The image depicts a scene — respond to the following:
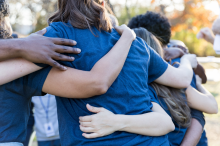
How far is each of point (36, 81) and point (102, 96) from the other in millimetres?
416

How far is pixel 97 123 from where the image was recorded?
136 cm

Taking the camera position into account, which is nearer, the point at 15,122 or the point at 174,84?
the point at 15,122

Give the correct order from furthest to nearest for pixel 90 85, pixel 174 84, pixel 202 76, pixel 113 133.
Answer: pixel 202 76, pixel 174 84, pixel 113 133, pixel 90 85

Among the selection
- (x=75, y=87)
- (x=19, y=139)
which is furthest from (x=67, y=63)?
(x=19, y=139)

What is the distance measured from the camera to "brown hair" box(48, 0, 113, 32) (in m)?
1.42

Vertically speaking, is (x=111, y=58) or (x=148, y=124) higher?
(x=111, y=58)

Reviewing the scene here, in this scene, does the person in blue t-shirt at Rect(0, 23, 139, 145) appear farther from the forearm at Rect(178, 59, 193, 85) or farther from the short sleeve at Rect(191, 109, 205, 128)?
the short sleeve at Rect(191, 109, 205, 128)

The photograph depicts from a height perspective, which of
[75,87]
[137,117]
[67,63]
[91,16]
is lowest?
[137,117]

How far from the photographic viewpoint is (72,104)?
4.67ft

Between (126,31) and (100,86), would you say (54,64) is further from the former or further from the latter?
(126,31)

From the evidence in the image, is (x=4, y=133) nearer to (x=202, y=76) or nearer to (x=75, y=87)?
(x=75, y=87)

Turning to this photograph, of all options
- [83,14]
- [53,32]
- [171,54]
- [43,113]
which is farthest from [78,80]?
[43,113]

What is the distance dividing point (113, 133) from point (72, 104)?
0.33 m

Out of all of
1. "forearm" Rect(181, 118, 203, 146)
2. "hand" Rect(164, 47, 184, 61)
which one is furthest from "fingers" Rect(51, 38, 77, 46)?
"forearm" Rect(181, 118, 203, 146)
